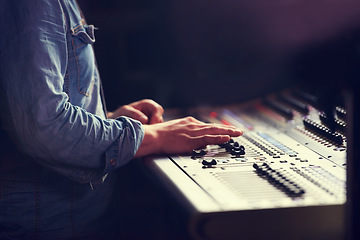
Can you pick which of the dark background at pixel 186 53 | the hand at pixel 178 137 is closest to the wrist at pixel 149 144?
the hand at pixel 178 137

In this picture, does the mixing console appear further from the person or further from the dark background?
the dark background

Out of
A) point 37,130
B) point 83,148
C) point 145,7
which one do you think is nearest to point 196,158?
point 83,148

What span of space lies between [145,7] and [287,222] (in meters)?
1.74

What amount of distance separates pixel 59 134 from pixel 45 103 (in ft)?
0.26

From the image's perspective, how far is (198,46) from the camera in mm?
2367

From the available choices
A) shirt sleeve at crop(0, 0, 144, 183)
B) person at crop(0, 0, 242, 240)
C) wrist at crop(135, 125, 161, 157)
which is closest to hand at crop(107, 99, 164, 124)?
person at crop(0, 0, 242, 240)

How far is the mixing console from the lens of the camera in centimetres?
102

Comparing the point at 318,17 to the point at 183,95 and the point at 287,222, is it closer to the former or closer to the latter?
the point at 183,95

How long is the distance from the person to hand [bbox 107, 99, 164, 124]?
0.37 feet

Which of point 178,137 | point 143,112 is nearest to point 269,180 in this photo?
point 178,137

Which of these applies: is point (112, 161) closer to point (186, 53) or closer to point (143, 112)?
point (143, 112)

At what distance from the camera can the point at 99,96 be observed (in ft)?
5.10

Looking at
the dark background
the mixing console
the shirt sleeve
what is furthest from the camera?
the dark background

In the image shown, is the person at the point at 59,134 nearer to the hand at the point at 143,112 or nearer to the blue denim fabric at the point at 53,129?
the blue denim fabric at the point at 53,129
